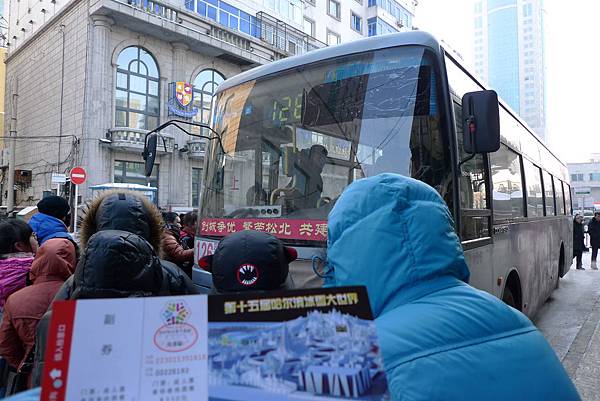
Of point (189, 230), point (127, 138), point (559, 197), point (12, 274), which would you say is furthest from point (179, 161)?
point (12, 274)

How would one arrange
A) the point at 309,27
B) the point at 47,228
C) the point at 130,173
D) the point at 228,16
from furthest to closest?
the point at 309,27, the point at 228,16, the point at 130,173, the point at 47,228

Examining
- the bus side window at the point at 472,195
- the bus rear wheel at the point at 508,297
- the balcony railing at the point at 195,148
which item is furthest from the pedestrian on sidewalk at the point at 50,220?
the balcony railing at the point at 195,148

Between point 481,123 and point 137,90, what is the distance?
18756 mm

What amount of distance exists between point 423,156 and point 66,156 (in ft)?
63.7

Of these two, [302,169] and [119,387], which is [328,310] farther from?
[302,169]

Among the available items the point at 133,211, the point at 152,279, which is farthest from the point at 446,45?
the point at 152,279

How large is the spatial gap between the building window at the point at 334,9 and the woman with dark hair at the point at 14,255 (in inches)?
1171

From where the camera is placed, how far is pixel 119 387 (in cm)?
76

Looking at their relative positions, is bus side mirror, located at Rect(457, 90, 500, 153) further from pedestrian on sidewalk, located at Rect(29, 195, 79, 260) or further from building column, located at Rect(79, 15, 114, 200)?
building column, located at Rect(79, 15, 114, 200)

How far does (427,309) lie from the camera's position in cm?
106

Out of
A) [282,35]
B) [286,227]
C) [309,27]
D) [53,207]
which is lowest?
[286,227]

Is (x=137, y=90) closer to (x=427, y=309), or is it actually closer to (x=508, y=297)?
(x=508, y=297)

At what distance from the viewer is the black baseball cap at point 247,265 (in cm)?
186

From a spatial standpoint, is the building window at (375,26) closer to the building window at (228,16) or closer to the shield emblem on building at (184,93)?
the building window at (228,16)
